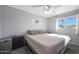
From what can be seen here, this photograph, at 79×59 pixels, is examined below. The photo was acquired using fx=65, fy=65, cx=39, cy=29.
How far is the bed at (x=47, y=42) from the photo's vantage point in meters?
1.03

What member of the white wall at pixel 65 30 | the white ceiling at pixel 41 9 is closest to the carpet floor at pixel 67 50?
the white wall at pixel 65 30

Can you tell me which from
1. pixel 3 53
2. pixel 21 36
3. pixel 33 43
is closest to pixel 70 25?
pixel 33 43

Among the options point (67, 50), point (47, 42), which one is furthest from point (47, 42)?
point (67, 50)

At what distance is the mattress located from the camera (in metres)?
1.03

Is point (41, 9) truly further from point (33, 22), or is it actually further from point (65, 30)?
point (65, 30)

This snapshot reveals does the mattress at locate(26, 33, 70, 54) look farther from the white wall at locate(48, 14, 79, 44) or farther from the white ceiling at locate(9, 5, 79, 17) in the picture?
the white ceiling at locate(9, 5, 79, 17)

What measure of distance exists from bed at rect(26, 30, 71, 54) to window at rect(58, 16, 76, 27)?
0.22m

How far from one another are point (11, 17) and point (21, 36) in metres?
0.39

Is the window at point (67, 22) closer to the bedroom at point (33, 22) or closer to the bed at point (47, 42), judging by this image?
the bedroom at point (33, 22)

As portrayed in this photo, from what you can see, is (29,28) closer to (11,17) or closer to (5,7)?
(11,17)

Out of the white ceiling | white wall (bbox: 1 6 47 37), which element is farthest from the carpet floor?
the white ceiling

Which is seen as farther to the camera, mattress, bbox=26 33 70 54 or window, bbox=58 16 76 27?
window, bbox=58 16 76 27

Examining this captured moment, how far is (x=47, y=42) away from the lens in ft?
3.59
